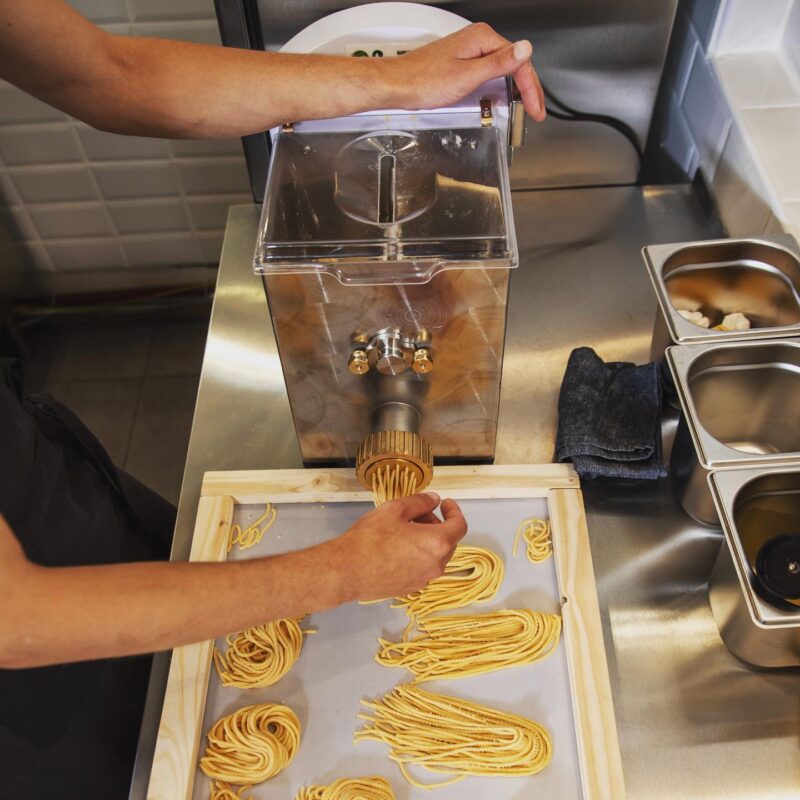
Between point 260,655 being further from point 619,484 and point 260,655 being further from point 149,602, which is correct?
point 619,484

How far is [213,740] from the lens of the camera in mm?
922

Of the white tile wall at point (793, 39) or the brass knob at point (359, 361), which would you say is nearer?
the brass knob at point (359, 361)

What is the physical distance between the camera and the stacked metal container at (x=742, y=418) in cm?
91

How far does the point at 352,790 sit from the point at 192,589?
0.31 meters

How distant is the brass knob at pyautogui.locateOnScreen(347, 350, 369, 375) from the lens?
3.10 ft

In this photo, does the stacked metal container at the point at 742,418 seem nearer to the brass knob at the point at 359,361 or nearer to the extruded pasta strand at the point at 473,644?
the extruded pasta strand at the point at 473,644

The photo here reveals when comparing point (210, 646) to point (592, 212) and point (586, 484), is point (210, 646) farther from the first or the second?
point (592, 212)

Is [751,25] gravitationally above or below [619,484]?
above

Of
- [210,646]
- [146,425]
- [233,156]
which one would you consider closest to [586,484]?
[210,646]

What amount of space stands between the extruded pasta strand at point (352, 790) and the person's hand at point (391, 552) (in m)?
0.21

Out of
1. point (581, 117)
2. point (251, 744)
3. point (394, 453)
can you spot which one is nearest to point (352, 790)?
point (251, 744)

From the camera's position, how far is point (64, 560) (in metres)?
1.08

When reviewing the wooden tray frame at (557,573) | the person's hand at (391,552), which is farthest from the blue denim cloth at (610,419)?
the person's hand at (391,552)

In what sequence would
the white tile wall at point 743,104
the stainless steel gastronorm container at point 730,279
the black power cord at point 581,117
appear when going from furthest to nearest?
the black power cord at point 581,117, the white tile wall at point 743,104, the stainless steel gastronorm container at point 730,279
